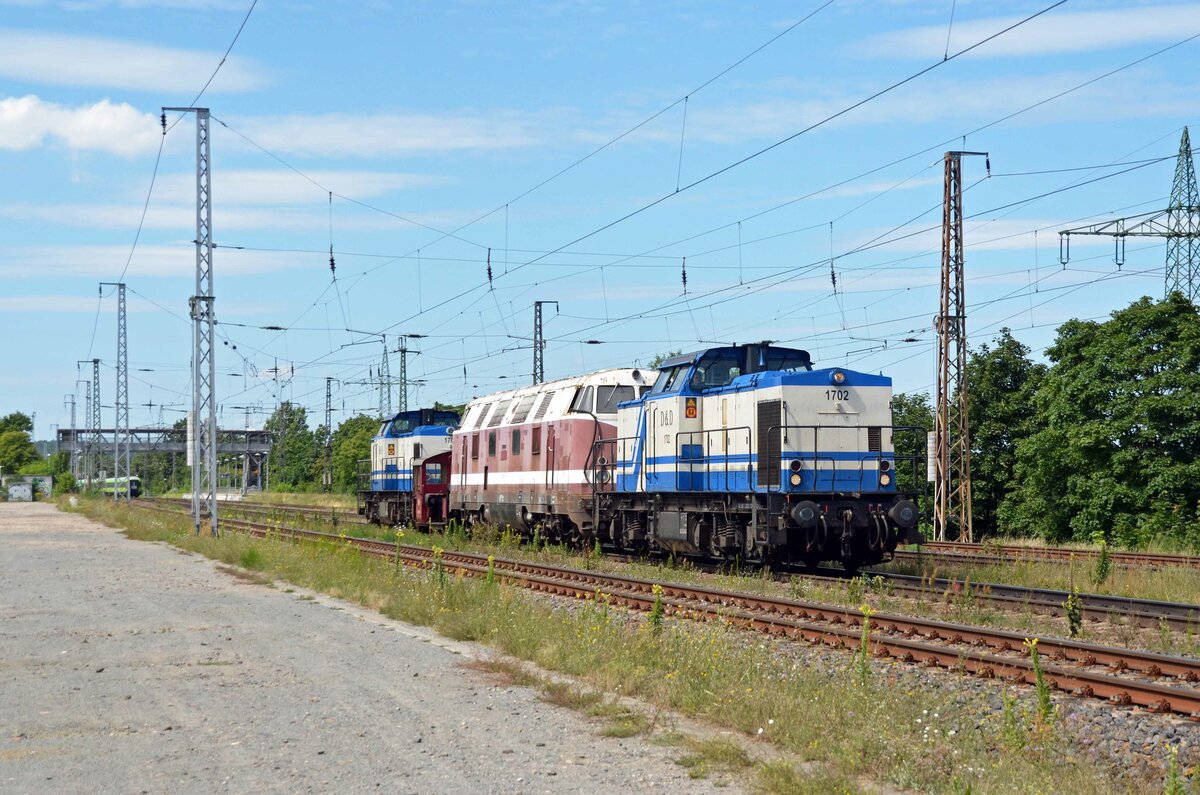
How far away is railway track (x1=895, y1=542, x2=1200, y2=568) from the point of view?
23594mm

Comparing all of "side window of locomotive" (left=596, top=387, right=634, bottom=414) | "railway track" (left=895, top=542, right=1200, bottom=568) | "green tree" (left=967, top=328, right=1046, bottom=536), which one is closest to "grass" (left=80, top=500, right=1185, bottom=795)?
"side window of locomotive" (left=596, top=387, right=634, bottom=414)

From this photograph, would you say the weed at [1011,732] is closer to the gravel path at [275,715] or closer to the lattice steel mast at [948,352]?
the gravel path at [275,715]

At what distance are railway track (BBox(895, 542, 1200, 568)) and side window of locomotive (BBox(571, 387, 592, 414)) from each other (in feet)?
24.6

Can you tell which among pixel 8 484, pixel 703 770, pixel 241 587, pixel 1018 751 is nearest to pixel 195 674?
pixel 703 770

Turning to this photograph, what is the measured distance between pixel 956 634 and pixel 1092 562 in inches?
438

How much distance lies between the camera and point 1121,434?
3253cm

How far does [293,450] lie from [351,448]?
4342 cm

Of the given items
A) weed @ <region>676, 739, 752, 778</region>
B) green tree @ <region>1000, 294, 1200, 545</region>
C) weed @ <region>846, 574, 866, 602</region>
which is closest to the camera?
weed @ <region>676, 739, 752, 778</region>

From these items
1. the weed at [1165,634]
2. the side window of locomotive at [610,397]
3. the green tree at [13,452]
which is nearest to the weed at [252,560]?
the side window of locomotive at [610,397]

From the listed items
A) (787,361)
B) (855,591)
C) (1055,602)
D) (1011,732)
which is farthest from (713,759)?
(787,361)

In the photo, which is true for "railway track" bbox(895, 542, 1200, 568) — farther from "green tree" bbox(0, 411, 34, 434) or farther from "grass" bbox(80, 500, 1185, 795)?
"green tree" bbox(0, 411, 34, 434)

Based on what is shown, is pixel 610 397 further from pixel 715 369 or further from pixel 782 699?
pixel 782 699

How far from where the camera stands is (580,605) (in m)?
18.3

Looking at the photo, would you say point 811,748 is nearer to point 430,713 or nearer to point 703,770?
point 703,770
